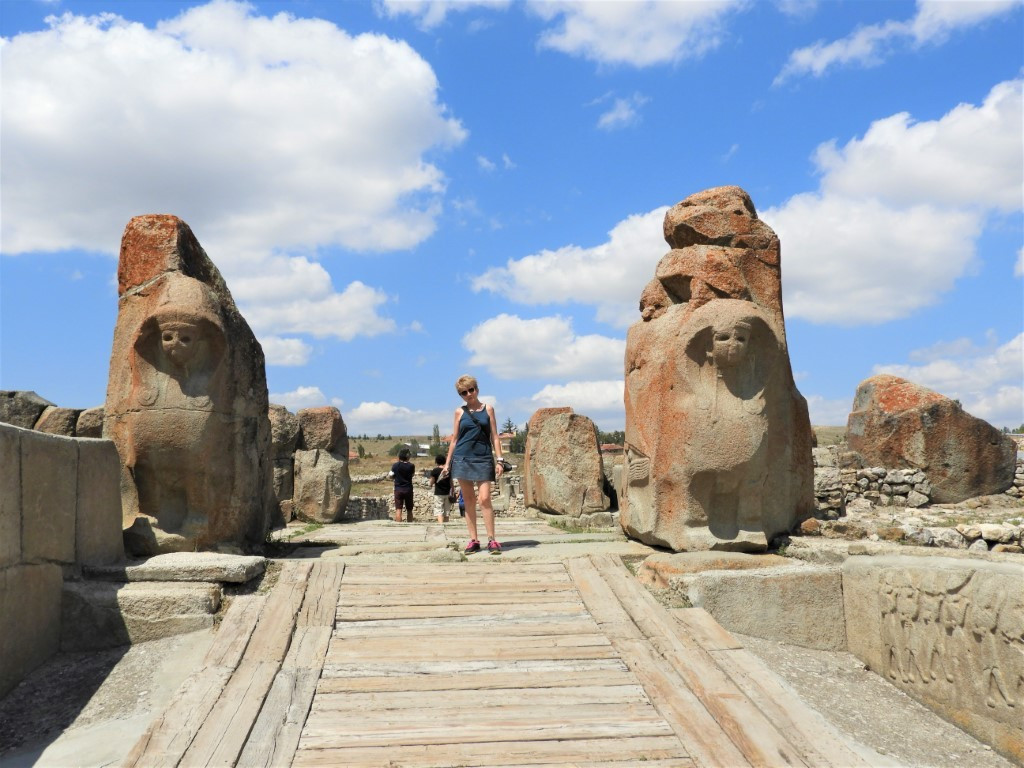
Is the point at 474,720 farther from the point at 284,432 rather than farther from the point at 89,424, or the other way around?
the point at 284,432

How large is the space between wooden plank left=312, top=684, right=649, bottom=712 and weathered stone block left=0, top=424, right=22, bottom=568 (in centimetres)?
182

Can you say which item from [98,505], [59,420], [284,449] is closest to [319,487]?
[284,449]

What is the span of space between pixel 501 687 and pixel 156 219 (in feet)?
14.2

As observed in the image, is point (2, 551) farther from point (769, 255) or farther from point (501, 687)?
point (769, 255)

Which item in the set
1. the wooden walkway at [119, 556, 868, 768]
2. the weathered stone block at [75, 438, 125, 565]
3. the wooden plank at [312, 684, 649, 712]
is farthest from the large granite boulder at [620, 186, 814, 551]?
the weathered stone block at [75, 438, 125, 565]

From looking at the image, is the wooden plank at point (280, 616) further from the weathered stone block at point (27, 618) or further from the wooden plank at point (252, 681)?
the weathered stone block at point (27, 618)

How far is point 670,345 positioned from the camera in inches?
240

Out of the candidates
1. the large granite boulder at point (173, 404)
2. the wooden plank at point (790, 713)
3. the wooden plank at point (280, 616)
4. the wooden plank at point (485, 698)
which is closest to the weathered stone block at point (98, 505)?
the large granite boulder at point (173, 404)

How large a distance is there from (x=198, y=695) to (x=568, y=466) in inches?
281

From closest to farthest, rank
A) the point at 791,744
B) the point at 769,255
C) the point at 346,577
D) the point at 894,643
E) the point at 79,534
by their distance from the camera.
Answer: the point at 791,744
the point at 894,643
the point at 79,534
the point at 346,577
the point at 769,255

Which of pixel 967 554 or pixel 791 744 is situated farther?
pixel 967 554

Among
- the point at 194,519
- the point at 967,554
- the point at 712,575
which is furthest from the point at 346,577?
the point at 967,554

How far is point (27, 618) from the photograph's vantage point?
436 centimetres

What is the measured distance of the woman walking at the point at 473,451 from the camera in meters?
6.29
